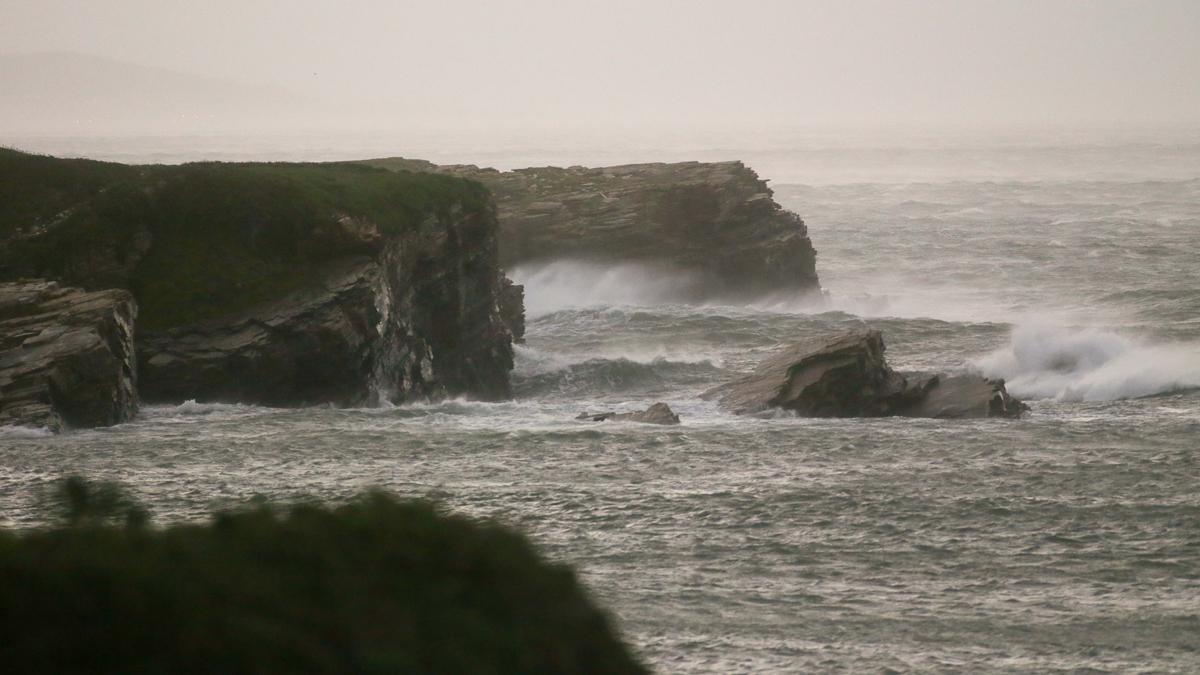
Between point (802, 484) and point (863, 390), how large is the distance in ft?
33.2

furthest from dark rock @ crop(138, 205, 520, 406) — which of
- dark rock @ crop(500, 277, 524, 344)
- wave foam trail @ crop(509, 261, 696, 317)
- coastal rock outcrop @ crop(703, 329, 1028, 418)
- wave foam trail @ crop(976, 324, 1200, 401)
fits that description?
wave foam trail @ crop(509, 261, 696, 317)

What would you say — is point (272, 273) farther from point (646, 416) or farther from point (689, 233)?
point (689, 233)

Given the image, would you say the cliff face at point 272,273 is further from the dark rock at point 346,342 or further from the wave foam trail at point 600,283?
the wave foam trail at point 600,283

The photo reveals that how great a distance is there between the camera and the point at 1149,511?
2953 cm

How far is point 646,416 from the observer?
40.7 m

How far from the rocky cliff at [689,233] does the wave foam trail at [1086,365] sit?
22314 mm

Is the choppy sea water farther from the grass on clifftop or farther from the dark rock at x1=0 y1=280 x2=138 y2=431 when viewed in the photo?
the grass on clifftop

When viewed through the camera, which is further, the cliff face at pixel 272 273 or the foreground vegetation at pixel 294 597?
the cliff face at pixel 272 273

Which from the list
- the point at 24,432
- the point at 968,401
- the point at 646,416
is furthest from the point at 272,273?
the point at 968,401

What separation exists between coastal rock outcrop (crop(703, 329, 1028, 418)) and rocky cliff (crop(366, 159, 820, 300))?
A: 104 feet

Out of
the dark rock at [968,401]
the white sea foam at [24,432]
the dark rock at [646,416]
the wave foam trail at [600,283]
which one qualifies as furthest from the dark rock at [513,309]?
the white sea foam at [24,432]

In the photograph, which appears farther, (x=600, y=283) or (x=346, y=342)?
(x=600, y=283)

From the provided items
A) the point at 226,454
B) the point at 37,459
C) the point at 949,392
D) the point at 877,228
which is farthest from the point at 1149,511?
the point at 877,228

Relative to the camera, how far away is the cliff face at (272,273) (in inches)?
1620
